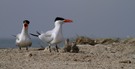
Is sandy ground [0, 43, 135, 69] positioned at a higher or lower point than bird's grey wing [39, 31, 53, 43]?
lower

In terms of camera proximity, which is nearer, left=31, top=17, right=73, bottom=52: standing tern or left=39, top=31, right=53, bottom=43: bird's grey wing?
left=31, top=17, right=73, bottom=52: standing tern

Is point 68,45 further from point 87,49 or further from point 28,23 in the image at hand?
point 28,23

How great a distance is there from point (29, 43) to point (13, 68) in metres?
5.66

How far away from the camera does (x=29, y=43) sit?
14.5 meters

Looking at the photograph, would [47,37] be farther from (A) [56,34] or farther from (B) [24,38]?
(B) [24,38]

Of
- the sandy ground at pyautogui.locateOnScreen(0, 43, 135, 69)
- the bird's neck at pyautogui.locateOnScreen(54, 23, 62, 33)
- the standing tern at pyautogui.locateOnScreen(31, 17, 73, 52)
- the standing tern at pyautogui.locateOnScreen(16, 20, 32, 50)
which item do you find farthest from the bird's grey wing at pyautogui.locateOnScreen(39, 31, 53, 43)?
the sandy ground at pyautogui.locateOnScreen(0, 43, 135, 69)

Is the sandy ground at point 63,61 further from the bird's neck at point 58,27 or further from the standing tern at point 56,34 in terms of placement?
→ the bird's neck at point 58,27

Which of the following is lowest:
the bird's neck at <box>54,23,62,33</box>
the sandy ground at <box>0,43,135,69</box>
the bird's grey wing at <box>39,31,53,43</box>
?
the sandy ground at <box>0,43,135,69</box>

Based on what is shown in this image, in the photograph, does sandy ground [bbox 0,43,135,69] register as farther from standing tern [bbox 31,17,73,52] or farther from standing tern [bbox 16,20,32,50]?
standing tern [bbox 16,20,32,50]

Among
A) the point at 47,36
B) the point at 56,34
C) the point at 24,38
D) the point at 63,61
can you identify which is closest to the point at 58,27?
the point at 56,34

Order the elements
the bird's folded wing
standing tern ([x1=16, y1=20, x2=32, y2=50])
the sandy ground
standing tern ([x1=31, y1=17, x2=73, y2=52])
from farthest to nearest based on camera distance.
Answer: standing tern ([x1=16, y1=20, x2=32, y2=50]) → the bird's folded wing → standing tern ([x1=31, y1=17, x2=73, y2=52]) → the sandy ground

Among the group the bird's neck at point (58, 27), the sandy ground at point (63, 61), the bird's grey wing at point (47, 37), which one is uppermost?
the bird's neck at point (58, 27)

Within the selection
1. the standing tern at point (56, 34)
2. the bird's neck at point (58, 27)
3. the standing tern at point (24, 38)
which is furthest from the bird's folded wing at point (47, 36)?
the standing tern at point (24, 38)

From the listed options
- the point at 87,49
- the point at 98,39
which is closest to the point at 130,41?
the point at 98,39
